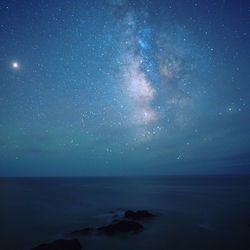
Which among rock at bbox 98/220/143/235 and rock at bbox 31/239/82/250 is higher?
rock at bbox 31/239/82/250

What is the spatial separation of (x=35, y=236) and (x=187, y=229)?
759 inches

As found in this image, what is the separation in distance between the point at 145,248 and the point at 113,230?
572cm

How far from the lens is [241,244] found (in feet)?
77.1

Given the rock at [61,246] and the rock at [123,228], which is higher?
the rock at [61,246]

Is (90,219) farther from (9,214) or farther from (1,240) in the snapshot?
(9,214)

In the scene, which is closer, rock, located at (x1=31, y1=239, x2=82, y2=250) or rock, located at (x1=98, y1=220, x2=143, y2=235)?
rock, located at (x1=31, y1=239, x2=82, y2=250)

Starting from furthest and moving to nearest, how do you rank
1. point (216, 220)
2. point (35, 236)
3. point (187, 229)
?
point (216, 220), point (187, 229), point (35, 236)

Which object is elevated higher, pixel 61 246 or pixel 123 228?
pixel 61 246

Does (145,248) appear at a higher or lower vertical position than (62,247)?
lower

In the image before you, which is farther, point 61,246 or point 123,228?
point 123,228

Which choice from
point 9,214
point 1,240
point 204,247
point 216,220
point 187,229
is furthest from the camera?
point 9,214

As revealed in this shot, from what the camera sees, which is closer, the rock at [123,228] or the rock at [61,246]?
the rock at [61,246]

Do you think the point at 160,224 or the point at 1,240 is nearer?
the point at 1,240

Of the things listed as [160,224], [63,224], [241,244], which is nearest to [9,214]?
[63,224]
